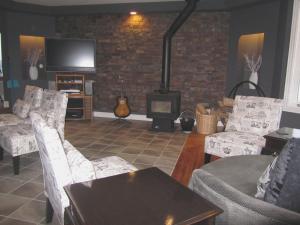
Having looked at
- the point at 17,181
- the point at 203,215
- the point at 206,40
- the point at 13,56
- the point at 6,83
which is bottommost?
the point at 17,181

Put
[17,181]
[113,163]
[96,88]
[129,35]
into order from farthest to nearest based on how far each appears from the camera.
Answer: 1. [96,88]
2. [129,35]
3. [17,181]
4. [113,163]

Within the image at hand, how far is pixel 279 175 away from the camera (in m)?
1.18

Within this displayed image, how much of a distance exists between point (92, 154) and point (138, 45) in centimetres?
303

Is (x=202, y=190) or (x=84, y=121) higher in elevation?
(x=202, y=190)

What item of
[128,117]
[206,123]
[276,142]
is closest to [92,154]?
[206,123]

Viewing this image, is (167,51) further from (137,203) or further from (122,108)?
(137,203)

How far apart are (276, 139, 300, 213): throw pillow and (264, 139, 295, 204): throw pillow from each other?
2 centimetres

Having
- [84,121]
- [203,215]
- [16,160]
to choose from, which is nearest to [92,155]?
[16,160]

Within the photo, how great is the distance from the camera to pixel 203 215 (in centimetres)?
106

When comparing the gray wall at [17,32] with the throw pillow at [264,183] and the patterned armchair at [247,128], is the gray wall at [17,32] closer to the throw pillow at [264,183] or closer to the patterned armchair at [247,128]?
the patterned armchair at [247,128]

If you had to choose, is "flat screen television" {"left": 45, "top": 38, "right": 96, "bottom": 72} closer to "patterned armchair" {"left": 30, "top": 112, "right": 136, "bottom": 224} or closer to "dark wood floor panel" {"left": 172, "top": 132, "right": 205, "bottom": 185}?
"dark wood floor panel" {"left": 172, "top": 132, "right": 205, "bottom": 185}

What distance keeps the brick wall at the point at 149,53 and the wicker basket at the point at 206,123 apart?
879mm

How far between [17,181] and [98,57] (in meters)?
3.87

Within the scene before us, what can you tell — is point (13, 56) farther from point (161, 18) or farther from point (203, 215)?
point (203, 215)
